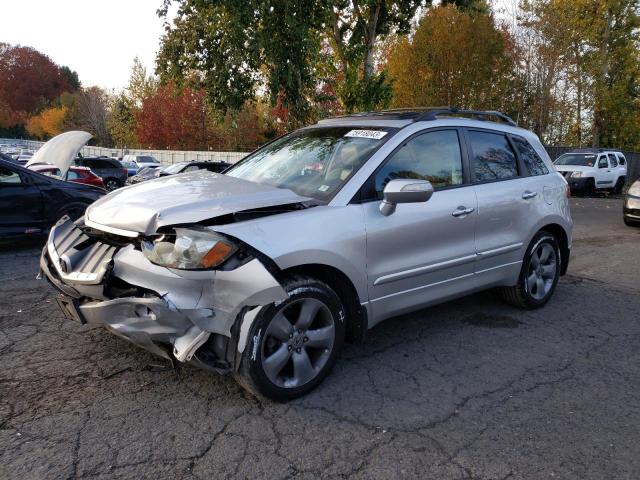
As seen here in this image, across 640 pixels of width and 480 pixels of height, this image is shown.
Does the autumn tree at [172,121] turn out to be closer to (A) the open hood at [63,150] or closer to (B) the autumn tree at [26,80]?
(A) the open hood at [63,150]

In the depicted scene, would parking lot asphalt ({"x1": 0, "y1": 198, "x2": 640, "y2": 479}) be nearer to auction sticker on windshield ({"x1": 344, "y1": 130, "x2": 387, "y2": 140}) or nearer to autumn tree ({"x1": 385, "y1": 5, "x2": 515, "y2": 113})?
auction sticker on windshield ({"x1": 344, "y1": 130, "x2": 387, "y2": 140})

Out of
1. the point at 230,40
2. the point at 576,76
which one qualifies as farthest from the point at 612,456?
the point at 576,76

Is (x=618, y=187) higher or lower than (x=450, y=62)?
lower

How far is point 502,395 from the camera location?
330 centimetres

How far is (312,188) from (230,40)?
9296 millimetres

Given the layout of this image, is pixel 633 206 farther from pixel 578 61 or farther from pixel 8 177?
pixel 578 61

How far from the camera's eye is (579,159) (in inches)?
861

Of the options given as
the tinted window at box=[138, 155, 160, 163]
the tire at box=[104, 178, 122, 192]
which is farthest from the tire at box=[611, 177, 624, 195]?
the tinted window at box=[138, 155, 160, 163]

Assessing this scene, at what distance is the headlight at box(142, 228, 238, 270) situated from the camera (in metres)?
2.83

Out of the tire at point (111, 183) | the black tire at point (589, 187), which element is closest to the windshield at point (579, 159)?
the black tire at point (589, 187)

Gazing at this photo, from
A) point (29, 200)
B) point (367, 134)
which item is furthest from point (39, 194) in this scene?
point (367, 134)

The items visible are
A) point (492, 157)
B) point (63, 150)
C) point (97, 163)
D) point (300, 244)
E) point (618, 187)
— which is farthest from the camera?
point (618, 187)

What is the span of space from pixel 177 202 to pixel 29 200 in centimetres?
564

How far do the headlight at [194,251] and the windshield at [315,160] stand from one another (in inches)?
34.4
